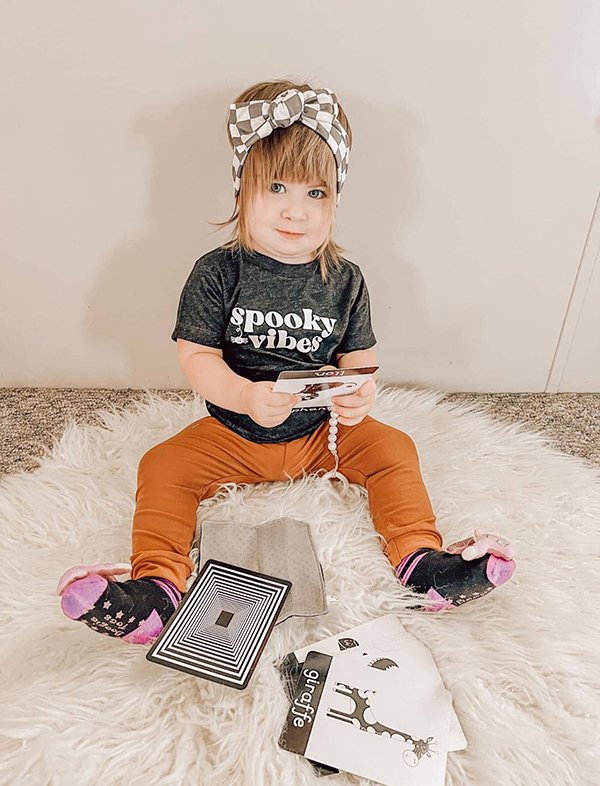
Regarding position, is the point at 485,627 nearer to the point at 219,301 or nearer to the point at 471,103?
the point at 219,301

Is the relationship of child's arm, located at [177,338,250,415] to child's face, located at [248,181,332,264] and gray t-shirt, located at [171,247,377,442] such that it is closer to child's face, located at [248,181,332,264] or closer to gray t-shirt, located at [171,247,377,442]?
gray t-shirt, located at [171,247,377,442]

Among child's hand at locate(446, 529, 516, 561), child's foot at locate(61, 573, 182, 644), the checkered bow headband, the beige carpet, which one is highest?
the checkered bow headband

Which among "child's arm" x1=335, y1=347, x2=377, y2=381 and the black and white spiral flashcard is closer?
the black and white spiral flashcard

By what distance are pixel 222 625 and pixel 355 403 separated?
358 millimetres

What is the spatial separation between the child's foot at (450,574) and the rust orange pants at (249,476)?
0.09ft

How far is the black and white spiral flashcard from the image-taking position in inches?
27.5

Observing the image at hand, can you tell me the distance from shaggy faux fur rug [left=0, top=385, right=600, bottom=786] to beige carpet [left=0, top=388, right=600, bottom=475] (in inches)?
3.4

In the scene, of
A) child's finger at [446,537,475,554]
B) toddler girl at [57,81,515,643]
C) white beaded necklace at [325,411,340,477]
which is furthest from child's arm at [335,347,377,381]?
child's finger at [446,537,475,554]

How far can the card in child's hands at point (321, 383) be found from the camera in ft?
2.72

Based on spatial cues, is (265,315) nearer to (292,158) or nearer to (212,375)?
(212,375)

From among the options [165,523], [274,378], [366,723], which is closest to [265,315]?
[274,378]

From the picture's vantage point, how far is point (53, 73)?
1007 millimetres

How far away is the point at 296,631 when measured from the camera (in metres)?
0.77

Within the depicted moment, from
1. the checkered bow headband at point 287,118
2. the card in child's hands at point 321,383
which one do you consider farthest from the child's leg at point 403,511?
the checkered bow headband at point 287,118
